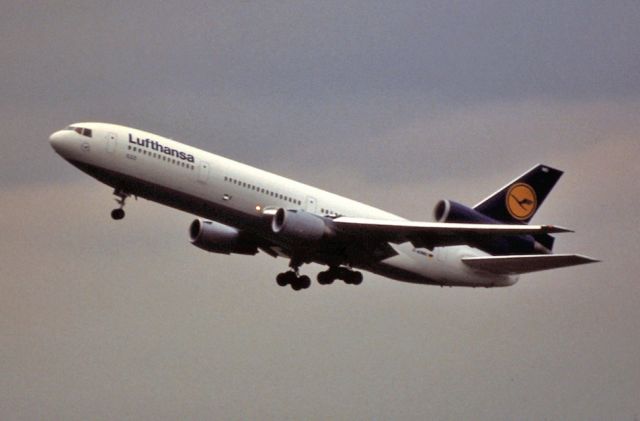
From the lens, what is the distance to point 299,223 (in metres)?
80.1

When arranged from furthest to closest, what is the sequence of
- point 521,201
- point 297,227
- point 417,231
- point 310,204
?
point 521,201
point 310,204
point 417,231
point 297,227

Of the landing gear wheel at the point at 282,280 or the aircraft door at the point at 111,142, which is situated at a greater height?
the aircraft door at the point at 111,142

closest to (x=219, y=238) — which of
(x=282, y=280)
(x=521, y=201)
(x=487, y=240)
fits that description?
(x=282, y=280)

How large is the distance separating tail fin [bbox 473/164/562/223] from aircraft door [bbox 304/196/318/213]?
12617 mm

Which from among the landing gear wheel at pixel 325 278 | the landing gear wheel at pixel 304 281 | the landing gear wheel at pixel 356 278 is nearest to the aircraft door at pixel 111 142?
the landing gear wheel at pixel 325 278

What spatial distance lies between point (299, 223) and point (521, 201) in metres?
18.6

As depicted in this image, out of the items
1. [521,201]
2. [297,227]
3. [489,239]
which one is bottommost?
[297,227]

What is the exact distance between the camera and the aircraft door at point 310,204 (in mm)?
82806

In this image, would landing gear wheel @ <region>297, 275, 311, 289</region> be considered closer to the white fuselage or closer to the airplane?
the airplane

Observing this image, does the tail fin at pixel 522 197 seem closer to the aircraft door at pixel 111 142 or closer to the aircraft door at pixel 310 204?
the aircraft door at pixel 310 204

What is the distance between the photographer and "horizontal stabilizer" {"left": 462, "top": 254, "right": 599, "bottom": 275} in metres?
82.9

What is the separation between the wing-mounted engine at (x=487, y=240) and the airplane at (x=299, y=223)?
0.06 meters

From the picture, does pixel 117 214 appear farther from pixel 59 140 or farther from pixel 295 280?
pixel 295 280

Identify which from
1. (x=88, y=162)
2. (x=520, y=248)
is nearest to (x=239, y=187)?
(x=88, y=162)
